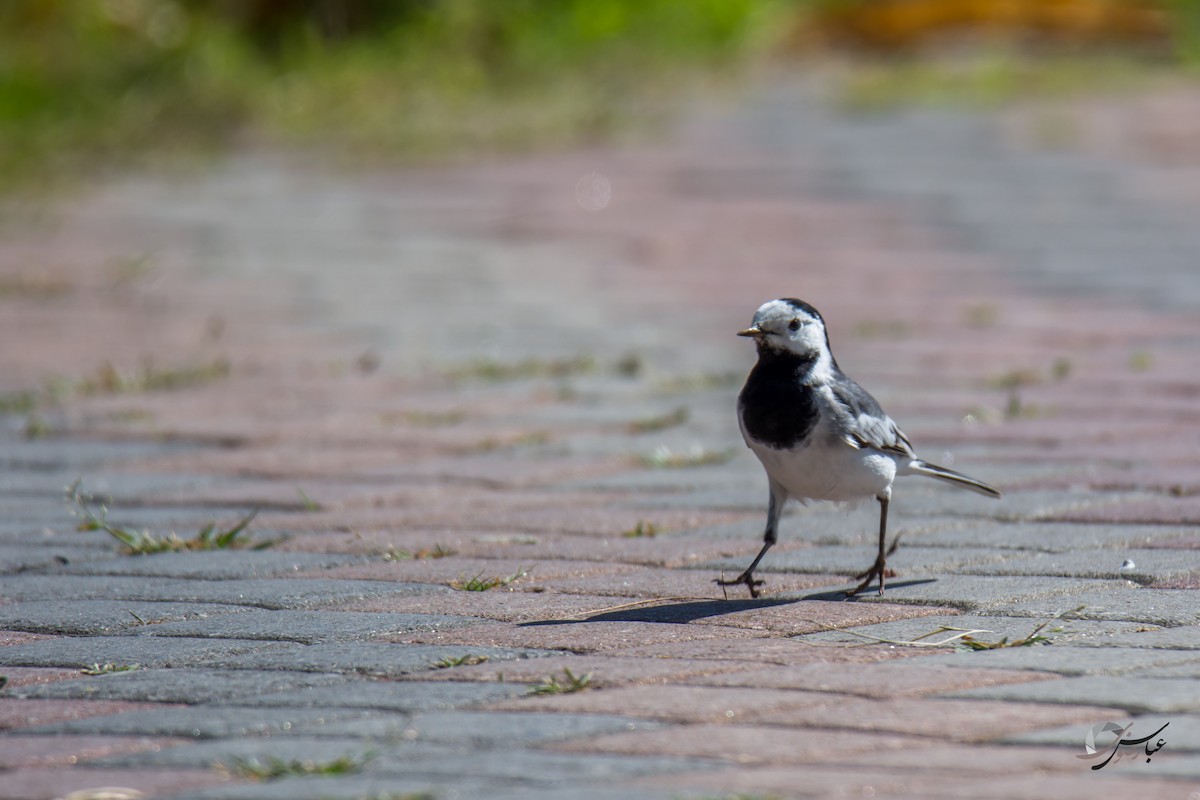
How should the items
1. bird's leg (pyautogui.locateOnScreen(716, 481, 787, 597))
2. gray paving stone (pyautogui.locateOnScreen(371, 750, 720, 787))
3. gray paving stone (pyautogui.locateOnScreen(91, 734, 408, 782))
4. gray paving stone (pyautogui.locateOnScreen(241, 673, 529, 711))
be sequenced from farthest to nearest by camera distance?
bird's leg (pyautogui.locateOnScreen(716, 481, 787, 597))
gray paving stone (pyautogui.locateOnScreen(241, 673, 529, 711))
gray paving stone (pyautogui.locateOnScreen(91, 734, 408, 782))
gray paving stone (pyautogui.locateOnScreen(371, 750, 720, 787))

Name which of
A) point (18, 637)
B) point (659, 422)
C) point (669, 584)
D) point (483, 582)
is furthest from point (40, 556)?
point (659, 422)

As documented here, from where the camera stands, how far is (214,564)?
4223mm

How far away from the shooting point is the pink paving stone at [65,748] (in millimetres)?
2781

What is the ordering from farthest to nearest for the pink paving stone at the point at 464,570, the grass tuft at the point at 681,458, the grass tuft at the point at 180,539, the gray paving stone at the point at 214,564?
Result: the grass tuft at the point at 681,458 → the grass tuft at the point at 180,539 → the gray paving stone at the point at 214,564 → the pink paving stone at the point at 464,570

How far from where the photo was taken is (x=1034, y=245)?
349 inches

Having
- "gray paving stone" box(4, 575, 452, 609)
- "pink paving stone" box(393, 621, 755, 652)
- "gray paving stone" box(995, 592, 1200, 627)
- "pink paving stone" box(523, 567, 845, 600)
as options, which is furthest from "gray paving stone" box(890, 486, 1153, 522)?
"gray paving stone" box(4, 575, 452, 609)

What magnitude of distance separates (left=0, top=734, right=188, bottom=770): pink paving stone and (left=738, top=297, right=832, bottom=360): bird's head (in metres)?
1.57

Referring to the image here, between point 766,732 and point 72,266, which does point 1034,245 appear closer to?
point 72,266

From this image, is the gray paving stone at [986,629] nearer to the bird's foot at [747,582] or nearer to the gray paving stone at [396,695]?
the bird's foot at [747,582]

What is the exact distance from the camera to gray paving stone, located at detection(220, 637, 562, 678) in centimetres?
327

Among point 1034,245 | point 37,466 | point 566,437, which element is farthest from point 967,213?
point 37,466

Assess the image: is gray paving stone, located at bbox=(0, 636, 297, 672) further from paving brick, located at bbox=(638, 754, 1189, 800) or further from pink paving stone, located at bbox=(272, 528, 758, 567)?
paving brick, located at bbox=(638, 754, 1189, 800)

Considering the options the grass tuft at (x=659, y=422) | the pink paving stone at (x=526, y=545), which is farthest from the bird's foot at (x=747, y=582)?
the grass tuft at (x=659, y=422)

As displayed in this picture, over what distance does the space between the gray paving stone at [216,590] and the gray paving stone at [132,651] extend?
0.31 m
